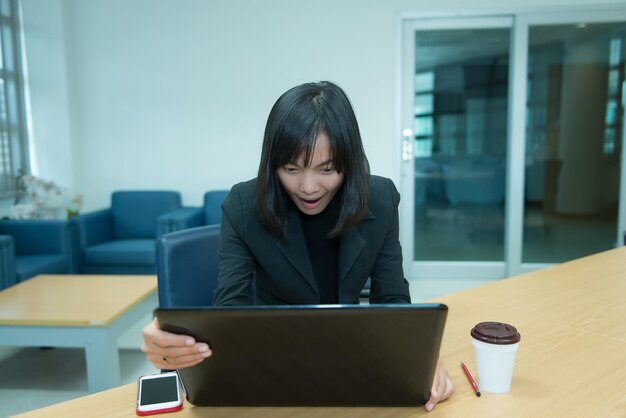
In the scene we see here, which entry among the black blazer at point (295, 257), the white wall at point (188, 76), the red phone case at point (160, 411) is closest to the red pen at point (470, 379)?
the black blazer at point (295, 257)

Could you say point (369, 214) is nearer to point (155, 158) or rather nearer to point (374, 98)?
point (374, 98)

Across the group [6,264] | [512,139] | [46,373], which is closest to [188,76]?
[6,264]

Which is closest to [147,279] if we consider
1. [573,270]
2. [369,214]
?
[369,214]

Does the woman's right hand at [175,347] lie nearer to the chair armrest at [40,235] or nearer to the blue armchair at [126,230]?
the blue armchair at [126,230]

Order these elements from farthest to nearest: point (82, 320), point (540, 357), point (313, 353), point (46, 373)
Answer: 1. point (46, 373)
2. point (82, 320)
3. point (540, 357)
4. point (313, 353)

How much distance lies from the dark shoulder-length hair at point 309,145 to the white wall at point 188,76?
9.82 feet

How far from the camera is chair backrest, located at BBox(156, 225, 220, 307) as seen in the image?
1.13 m

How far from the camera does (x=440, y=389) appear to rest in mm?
754

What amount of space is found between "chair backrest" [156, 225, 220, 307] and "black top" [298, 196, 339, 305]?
0.80ft

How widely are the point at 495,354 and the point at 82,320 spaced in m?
1.62

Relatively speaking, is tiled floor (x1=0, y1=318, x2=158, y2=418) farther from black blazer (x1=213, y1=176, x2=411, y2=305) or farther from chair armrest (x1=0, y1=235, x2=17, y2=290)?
black blazer (x1=213, y1=176, x2=411, y2=305)

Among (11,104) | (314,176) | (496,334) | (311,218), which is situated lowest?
(496,334)

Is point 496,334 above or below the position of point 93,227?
above

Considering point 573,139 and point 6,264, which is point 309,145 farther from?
point 573,139
